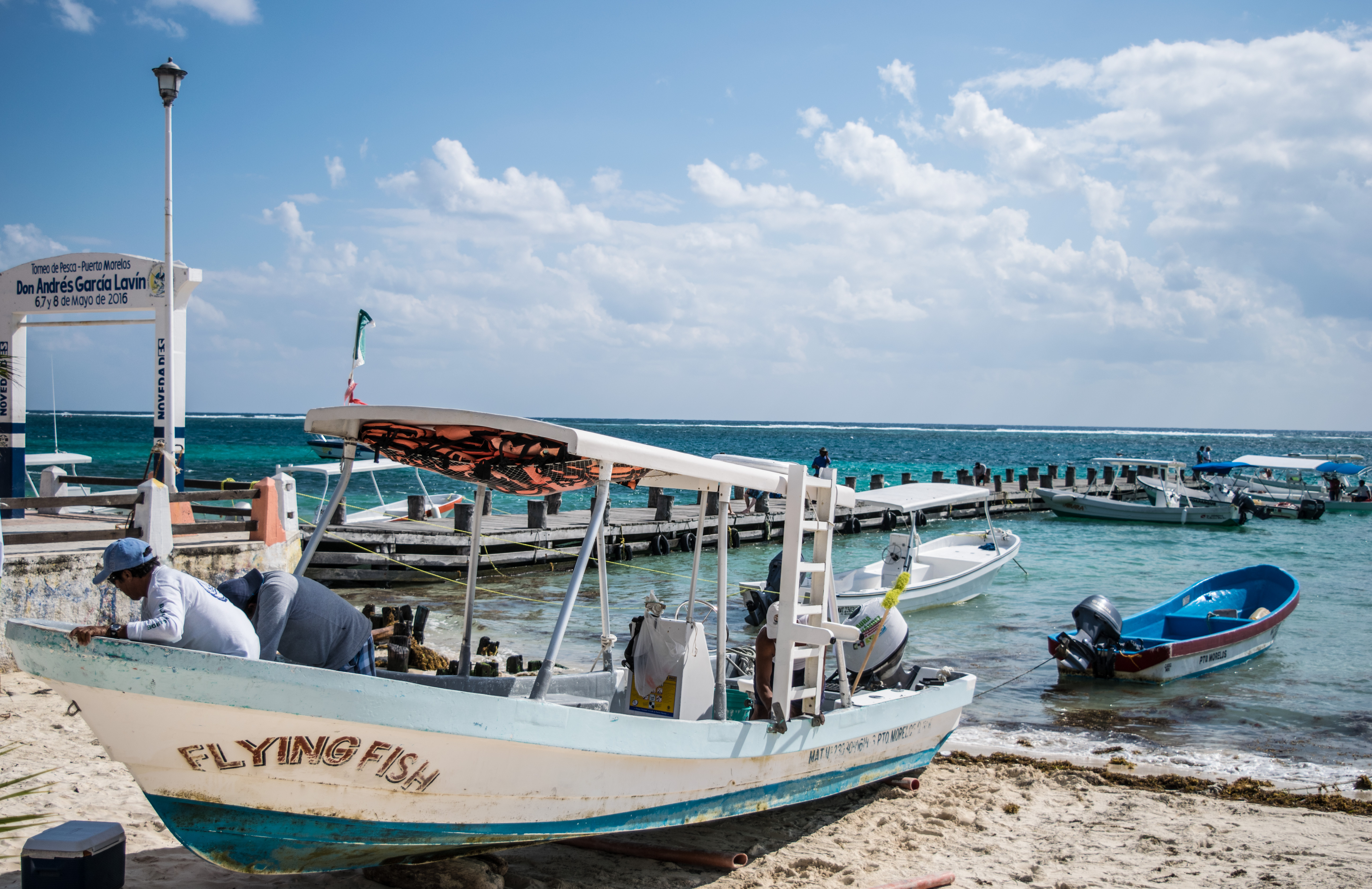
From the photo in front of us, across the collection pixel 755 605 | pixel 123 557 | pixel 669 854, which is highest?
pixel 123 557

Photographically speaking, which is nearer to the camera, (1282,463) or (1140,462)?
(1140,462)

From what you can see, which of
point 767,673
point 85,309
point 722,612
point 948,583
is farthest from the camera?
point 948,583

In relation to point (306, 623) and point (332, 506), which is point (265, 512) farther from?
point (306, 623)

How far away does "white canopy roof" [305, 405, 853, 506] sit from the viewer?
491 centimetres

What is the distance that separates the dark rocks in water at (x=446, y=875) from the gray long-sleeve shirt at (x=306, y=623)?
135 centimetres

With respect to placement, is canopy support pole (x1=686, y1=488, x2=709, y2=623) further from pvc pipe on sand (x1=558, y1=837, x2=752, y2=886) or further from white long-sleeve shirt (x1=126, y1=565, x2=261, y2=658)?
white long-sleeve shirt (x1=126, y1=565, x2=261, y2=658)

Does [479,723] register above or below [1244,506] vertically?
above

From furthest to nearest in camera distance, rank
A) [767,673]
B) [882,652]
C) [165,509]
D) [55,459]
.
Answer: [55,459]
[165,509]
[882,652]
[767,673]

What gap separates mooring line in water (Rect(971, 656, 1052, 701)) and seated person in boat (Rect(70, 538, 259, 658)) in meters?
9.19

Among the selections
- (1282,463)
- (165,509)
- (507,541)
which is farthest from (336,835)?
(1282,463)

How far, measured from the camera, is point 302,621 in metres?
4.97

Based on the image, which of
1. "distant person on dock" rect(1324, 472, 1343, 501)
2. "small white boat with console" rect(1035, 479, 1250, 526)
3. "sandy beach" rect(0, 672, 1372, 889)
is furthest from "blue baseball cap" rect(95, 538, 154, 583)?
"distant person on dock" rect(1324, 472, 1343, 501)

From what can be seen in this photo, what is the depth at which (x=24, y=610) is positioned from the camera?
31.5 ft

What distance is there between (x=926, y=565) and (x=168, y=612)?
16147 millimetres
